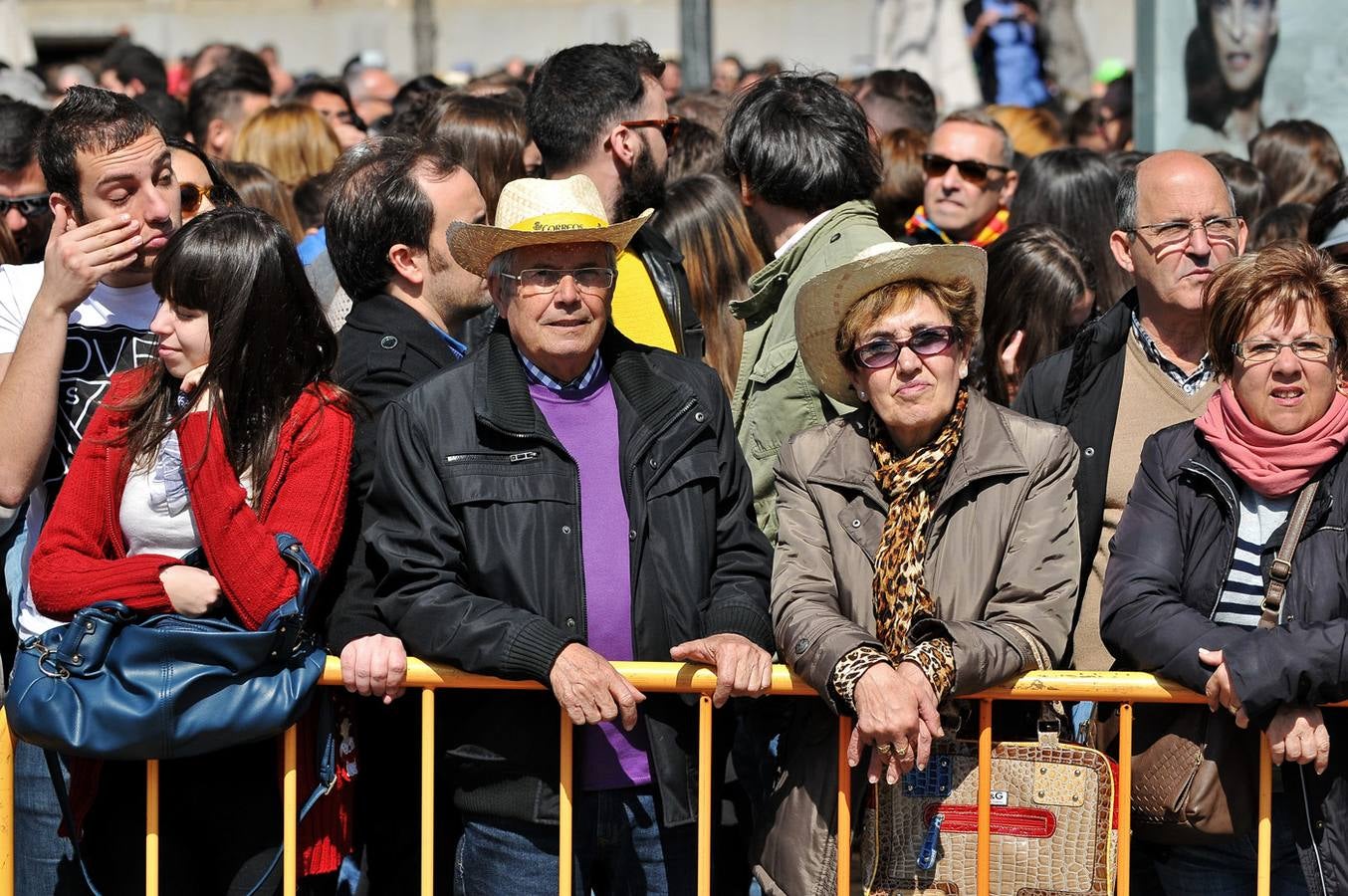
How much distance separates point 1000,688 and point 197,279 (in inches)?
79.5

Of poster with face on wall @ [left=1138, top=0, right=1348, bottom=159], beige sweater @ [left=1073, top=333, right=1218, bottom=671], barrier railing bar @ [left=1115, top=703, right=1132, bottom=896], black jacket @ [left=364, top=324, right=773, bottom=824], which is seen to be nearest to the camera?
barrier railing bar @ [left=1115, top=703, right=1132, bottom=896]

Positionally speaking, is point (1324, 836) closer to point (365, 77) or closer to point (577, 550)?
point (577, 550)

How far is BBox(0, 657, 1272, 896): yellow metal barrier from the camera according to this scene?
3.55 meters

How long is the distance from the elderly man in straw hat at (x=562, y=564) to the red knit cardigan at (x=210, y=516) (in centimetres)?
14

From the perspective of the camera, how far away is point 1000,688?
3.55 meters

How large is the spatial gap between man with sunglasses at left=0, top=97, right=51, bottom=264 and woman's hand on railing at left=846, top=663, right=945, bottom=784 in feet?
13.2

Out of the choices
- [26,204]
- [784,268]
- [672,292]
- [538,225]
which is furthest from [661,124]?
[26,204]

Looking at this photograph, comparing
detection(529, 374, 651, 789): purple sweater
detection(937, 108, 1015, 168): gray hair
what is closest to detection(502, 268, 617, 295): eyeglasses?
detection(529, 374, 651, 789): purple sweater

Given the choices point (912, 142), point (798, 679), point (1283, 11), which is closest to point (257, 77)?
point (912, 142)

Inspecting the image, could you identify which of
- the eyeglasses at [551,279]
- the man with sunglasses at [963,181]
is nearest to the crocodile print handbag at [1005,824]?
the eyeglasses at [551,279]

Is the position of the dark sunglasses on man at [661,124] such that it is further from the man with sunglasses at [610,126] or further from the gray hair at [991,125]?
the gray hair at [991,125]

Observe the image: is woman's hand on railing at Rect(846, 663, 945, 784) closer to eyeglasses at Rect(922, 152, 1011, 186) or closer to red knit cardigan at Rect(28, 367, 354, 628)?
red knit cardigan at Rect(28, 367, 354, 628)

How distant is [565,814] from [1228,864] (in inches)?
60.2

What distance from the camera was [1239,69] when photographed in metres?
8.80
